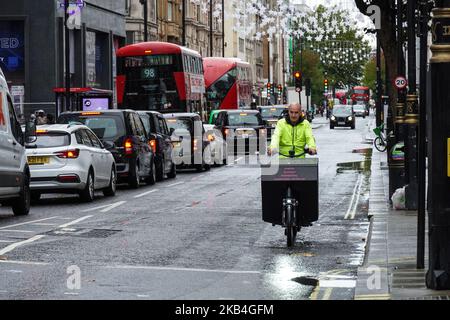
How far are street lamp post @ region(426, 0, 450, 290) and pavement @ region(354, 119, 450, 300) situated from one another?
28 centimetres

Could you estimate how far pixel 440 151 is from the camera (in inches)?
418

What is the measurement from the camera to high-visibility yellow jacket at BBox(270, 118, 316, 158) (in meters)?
16.7

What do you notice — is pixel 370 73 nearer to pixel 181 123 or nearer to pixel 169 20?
pixel 169 20

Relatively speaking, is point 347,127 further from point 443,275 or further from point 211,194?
point 443,275

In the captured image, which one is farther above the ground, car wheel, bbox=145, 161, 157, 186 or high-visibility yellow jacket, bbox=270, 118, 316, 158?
high-visibility yellow jacket, bbox=270, 118, 316, 158

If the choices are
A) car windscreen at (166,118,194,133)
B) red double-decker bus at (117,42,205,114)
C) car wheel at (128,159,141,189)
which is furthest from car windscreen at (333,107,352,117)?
car wheel at (128,159,141,189)

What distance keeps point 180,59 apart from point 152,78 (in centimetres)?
122

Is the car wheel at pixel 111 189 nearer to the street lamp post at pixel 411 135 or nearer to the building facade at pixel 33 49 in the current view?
the street lamp post at pixel 411 135

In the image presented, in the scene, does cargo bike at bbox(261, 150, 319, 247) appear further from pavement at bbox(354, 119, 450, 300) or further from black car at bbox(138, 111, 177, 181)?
black car at bbox(138, 111, 177, 181)

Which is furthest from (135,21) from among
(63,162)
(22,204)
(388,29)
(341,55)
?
(341,55)

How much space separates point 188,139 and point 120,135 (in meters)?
8.21

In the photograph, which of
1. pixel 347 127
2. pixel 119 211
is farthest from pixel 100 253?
pixel 347 127

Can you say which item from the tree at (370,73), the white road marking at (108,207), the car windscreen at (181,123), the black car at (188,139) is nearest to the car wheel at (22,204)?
the white road marking at (108,207)

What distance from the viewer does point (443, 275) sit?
35.3 feet
